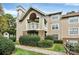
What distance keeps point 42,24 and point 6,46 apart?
517 millimetres

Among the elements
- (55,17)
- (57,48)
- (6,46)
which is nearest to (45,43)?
(57,48)

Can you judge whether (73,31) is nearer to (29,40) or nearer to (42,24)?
(42,24)

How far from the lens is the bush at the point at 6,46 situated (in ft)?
8.59

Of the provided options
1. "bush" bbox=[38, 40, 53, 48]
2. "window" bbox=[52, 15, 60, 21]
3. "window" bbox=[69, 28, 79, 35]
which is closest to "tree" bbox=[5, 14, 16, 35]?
"bush" bbox=[38, 40, 53, 48]

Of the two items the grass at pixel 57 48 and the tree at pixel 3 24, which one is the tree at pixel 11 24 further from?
the grass at pixel 57 48

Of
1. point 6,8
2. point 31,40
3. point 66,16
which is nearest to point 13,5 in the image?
point 6,8

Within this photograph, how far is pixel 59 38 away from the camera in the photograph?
270cm

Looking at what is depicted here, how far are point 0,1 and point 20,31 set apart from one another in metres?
0.44

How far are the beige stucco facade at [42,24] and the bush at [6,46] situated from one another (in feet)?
0.41

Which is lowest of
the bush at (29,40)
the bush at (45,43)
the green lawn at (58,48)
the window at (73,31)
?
the green lawn at (58,48)

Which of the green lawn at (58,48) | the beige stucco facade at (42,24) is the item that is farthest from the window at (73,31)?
the green lawn at (58,48)

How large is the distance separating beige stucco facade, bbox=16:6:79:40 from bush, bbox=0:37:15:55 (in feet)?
0.41

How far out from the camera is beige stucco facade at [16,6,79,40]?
2.70 metres
